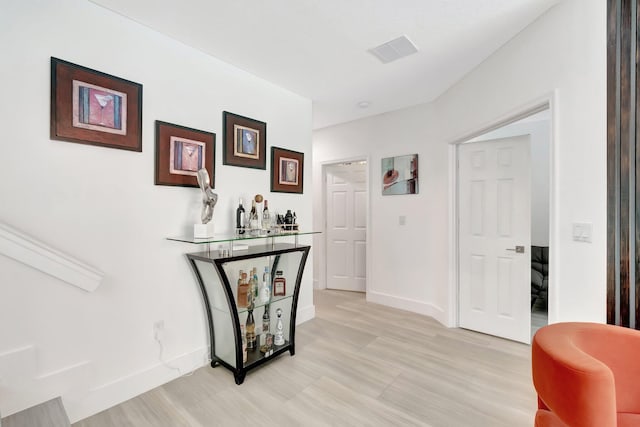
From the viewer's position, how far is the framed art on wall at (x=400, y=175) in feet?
12.0

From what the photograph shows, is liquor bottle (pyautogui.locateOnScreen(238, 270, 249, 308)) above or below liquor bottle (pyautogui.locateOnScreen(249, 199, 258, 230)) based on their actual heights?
below

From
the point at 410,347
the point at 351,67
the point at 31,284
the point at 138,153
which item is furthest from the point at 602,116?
the point at 31,284

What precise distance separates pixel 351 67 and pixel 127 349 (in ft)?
9.38

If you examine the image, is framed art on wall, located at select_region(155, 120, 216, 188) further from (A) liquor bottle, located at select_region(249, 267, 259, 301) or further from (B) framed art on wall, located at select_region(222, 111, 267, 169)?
(A) liquor bottle, located at select_region(249, 267, 259, 301)

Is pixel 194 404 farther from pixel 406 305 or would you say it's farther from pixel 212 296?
pixel 406 305

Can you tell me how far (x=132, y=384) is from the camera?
6.43 ft

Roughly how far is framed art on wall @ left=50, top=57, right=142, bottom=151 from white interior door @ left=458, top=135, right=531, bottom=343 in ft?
Answer: 10.2

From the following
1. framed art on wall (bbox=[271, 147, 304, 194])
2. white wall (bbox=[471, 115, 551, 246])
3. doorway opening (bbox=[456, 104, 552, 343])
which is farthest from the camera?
white wall (bbox=[471, 115, 551, 246])

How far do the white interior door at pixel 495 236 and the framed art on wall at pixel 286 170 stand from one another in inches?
70.5

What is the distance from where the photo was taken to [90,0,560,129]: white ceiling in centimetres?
186

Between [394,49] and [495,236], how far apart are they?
2074 millimetres

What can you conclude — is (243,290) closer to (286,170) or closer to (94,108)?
(286,170)

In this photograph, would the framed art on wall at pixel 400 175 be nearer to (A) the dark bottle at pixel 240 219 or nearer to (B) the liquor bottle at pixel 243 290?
(A) the dark bottle at pixel 240 219

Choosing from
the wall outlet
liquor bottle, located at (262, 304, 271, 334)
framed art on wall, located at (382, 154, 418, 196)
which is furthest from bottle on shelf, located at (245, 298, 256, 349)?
framed art on wall, located at (382, 154, 418, 196)
